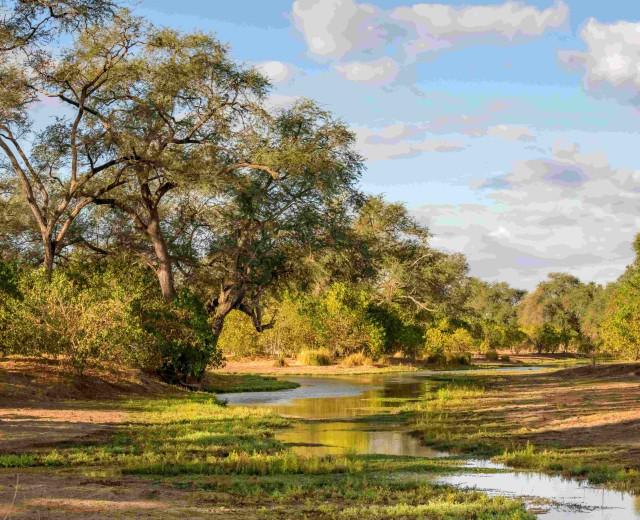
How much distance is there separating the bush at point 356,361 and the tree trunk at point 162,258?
90.7 feet

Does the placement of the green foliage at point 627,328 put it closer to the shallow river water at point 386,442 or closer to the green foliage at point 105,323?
the shallow river water at point 386,442

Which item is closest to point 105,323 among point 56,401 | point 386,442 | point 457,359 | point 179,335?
point 56,401

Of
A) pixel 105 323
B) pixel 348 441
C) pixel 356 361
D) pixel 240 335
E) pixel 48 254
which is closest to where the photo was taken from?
pixel 348 441

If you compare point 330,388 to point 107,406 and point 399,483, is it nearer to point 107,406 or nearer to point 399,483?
point 107,406

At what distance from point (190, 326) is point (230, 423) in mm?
13461

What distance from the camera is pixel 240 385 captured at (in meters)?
41.4

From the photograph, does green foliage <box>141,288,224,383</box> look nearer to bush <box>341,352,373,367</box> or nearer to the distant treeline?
the distant treeline

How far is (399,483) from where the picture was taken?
12758 millimetres

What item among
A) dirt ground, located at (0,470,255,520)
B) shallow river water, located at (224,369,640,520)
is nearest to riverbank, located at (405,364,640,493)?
shallow river water, located at (224,369,640,520)

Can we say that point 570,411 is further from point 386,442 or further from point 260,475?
point 260,475

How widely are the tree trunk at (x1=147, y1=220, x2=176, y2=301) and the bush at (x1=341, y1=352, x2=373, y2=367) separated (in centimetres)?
2763

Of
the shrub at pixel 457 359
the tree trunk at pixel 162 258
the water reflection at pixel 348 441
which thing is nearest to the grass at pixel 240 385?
the tree trunk at pixel 162 258

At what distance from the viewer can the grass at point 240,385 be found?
126 feet

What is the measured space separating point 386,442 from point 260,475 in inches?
255
